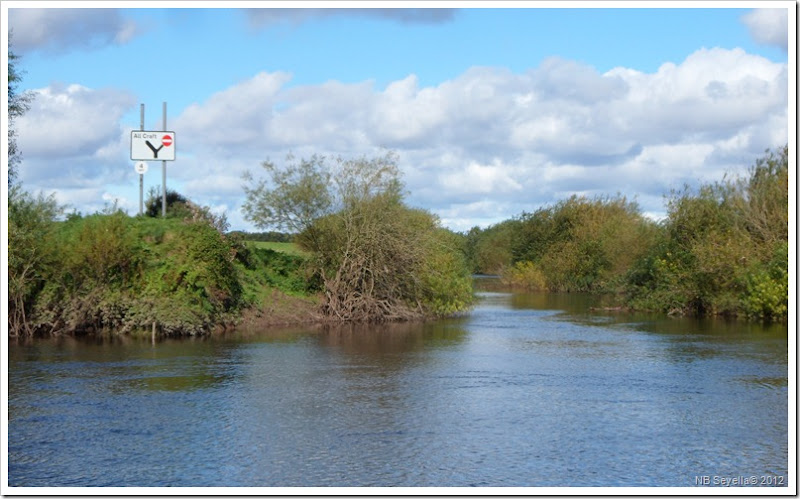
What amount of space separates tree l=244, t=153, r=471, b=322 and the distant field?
0.66 meters

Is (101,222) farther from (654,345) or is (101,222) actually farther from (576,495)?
(576,495)

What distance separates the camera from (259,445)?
45.4 feet

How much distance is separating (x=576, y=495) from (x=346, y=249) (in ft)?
78.3

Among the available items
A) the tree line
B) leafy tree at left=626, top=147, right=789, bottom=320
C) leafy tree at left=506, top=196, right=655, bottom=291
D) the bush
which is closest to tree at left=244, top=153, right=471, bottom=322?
the tree line

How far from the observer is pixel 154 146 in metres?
32.2

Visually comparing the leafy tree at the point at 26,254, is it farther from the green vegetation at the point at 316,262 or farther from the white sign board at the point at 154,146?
the white sign board at the point at 154,146

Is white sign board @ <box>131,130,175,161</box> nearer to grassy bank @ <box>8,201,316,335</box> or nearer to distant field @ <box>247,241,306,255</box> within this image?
grassy bank @ <box>8,201,316,335</box>

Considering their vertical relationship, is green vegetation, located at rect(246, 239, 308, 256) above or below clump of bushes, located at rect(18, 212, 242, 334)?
above

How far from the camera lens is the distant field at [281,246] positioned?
36.3 metres

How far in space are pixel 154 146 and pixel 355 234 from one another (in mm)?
8344

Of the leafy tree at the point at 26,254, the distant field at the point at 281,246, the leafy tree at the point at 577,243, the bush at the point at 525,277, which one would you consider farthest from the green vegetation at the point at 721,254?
the leafy tree at the point at 26,254

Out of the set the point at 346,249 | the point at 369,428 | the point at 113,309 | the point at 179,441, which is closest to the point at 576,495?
the point at 369,428

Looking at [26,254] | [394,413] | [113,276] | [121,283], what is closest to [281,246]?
[121,283]

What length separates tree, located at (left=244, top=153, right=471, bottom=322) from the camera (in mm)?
34625
